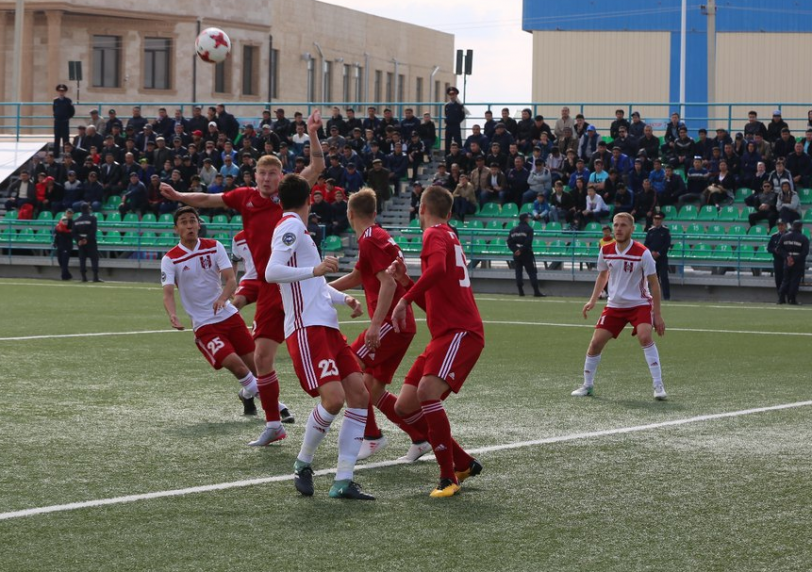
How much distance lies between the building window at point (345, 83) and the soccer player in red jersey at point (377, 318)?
215 ft

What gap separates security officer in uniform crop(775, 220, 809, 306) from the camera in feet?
80.8

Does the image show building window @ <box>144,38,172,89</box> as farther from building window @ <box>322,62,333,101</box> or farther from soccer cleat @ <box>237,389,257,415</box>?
soccer cleat @ <box>237,389,257,415</box>

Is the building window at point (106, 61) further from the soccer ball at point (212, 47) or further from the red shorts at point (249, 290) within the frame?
the red shorts at point (249, 290)

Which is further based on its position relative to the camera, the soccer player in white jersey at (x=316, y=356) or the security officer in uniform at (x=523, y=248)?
the security officer in uniform at (x=523, y=248)

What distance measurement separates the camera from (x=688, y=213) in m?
28.5

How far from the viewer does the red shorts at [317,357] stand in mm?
6938

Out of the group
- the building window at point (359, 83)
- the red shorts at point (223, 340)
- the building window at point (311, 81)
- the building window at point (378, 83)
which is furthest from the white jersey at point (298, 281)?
the building window at point (378, 83)

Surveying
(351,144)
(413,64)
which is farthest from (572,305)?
(413,64)

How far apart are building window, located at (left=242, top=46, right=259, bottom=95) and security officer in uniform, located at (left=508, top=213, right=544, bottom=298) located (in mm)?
40117

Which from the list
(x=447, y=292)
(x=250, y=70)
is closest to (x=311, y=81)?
(x=250, y=70)

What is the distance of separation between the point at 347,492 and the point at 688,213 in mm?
22749

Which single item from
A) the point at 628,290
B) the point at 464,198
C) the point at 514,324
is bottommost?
the point at 514,324

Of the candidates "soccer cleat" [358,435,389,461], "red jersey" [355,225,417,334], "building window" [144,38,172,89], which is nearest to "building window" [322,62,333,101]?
"building window" [144,38,172,89]

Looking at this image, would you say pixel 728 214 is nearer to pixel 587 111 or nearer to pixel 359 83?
pixel 587 111
